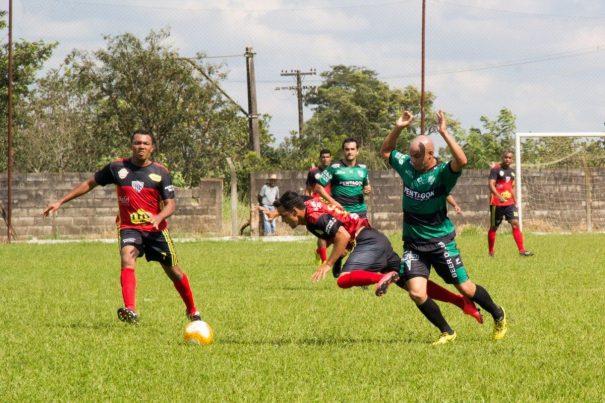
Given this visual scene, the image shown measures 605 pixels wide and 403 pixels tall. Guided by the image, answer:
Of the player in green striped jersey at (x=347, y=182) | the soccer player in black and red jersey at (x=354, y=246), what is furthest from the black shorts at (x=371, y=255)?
the player in green striped jersey at (x=347, y=182)

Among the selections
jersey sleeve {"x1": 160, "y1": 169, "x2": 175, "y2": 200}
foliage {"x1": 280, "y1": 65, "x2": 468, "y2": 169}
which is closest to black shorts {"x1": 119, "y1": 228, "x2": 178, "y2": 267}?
jersey sleeve {"x1": 160, "y1": 169, "x2": 175, "y2": 200}

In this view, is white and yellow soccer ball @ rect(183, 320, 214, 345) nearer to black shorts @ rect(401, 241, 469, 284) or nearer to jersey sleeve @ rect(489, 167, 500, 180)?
black shorts @ rect(401, 241, 469, 284)

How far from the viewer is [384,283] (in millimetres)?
9320

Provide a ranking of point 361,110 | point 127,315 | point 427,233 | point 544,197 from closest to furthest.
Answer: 1. point 427,233
2. point 127,315
3. point 544,197
4. point 361,110

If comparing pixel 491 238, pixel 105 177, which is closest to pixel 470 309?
pixel 105 177

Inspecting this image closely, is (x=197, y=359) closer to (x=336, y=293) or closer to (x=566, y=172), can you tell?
(x=336, y=293)

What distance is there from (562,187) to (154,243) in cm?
2486

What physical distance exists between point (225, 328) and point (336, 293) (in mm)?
3670

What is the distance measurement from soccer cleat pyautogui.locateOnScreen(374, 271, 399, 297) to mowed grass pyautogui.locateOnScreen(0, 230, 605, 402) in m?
0.47

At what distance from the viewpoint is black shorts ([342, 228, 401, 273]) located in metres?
10.1

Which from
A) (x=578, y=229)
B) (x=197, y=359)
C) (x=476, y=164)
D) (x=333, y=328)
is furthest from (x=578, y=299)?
(x=476, y=164)

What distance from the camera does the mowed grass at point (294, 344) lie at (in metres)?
7.37

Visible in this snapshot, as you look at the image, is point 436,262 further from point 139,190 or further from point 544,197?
point 544,197

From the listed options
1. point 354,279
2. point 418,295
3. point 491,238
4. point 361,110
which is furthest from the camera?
point 361,110
